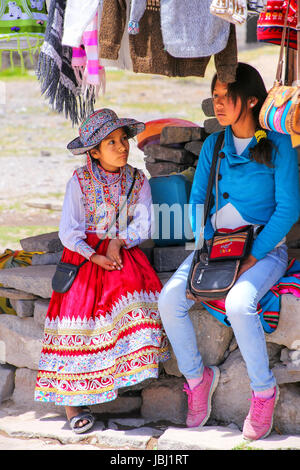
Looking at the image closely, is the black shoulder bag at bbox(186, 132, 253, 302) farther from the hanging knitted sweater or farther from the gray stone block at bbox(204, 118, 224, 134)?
the gray stone block at bbox(204, 118, 224, 134)

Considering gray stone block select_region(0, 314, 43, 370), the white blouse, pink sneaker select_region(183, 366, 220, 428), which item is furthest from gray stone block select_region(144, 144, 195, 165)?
pink sneaker select_region(183, 366, 220, 428)

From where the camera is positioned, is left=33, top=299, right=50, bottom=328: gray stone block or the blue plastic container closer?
left=33, top=299, right=50, bottom=328: gray stone block

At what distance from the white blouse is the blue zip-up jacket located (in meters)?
0.42

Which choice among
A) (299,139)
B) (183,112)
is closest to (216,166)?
(299,139)

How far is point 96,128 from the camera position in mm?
4062

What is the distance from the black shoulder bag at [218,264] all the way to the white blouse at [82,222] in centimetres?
44

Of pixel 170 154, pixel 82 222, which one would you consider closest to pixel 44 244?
pixel 82 222

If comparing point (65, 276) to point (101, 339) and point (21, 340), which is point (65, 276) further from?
point (21, 340)

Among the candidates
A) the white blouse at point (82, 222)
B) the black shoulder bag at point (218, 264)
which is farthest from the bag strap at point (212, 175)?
the white blouse at point (82, 222)

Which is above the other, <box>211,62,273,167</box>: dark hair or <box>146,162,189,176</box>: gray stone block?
<box>211,62,273,167</box>: dark hair

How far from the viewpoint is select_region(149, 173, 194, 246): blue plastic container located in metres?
4.54

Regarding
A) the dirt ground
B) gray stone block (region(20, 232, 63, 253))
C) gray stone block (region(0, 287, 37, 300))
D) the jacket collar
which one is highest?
the jacket collar

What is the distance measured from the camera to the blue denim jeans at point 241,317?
345 centimetres

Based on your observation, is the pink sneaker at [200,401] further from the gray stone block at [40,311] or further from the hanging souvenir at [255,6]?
the hanging souvenir at [255,6]
